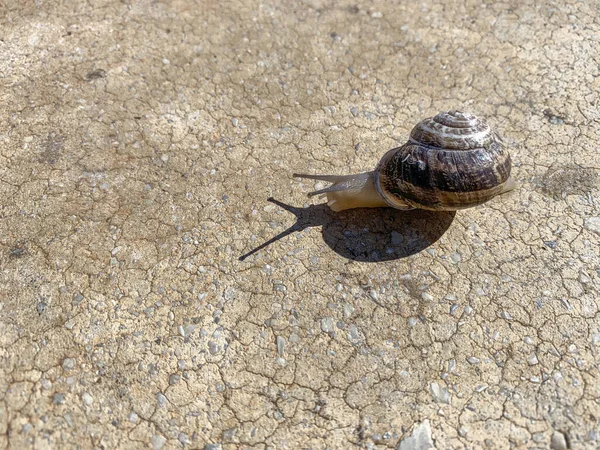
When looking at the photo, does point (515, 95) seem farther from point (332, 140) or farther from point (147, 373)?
point (147, 373)

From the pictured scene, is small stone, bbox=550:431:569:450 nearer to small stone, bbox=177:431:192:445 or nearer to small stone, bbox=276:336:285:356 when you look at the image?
small stone, bbox=276:336:285:356

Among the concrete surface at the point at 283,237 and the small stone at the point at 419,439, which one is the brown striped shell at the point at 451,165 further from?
the small stone at the point at 419,439

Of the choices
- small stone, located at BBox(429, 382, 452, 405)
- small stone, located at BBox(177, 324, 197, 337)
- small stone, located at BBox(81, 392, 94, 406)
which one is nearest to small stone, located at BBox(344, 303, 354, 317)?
small stone, located at BBox(429, 382, 452, 405)

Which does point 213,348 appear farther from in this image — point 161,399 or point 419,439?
point 419,439

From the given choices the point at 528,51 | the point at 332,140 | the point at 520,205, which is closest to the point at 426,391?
the point at 520,205

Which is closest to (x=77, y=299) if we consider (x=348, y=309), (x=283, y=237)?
(x=283, y=237)
